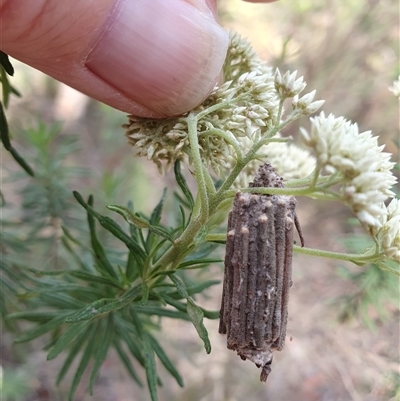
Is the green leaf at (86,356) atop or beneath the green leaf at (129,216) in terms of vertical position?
beneath

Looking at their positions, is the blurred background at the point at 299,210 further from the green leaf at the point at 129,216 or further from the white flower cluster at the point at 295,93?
the white flower cluster at the point at 295,93

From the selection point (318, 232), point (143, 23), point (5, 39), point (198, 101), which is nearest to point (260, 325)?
point (198, 101)

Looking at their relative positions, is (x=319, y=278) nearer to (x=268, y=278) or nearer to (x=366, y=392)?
(x=366, y=392)

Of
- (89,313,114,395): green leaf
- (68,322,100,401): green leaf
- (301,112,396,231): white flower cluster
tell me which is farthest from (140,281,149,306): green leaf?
(301,112,396,231): white flower cluster

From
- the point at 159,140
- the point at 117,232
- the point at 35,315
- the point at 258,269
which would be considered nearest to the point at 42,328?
the point at 35,315

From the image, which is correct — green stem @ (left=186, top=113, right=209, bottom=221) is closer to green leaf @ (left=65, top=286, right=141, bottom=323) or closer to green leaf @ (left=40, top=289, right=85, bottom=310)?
green leaf @ (left=65, top=286, right=141, bottom=323)

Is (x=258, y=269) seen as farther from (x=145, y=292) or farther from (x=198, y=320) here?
(x=145, y=292)

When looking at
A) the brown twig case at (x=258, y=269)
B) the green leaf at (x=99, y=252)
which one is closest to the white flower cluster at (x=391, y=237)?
the brown twig case at (x=258, y=269)
